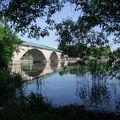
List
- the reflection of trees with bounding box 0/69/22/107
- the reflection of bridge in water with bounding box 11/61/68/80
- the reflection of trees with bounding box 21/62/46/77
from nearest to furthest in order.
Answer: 1. the reflection of trees with bounding box 0/69/22/107
2. the reflection of bridge in water with bounding box 11/61/68/80
3. the reflection of trees with bounding box 21/62/46/77

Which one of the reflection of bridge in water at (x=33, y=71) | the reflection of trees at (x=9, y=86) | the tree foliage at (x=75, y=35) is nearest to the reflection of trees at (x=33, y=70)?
the reflection of bridge in water at (x=33, y=71)

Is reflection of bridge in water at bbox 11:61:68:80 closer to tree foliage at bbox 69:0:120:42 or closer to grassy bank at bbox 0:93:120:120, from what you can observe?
grassy bank at bbox 0:93:120:120

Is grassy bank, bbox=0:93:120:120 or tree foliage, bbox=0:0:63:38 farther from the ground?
tree foliage, bbox=0:0:63:38

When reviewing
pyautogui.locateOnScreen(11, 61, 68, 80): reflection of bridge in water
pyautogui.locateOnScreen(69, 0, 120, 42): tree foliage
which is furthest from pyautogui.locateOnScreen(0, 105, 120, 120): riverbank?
pyautogui.locateOnScreen(11, 61, 68, 80): reflection of bridge in water

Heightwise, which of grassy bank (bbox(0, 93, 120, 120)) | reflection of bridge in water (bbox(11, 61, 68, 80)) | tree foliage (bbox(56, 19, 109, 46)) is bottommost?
grassy bank (bbox(0, 93, 120, 120))

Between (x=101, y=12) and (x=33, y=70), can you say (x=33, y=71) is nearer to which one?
(x=33, y=70)

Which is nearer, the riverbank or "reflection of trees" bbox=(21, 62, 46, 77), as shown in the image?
the riverbank

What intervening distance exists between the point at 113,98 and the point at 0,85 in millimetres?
6620

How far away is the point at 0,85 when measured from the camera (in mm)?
9164

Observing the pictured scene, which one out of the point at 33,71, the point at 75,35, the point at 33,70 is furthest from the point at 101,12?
the point at 33,70

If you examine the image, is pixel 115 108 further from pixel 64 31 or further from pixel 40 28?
pixel 40 28

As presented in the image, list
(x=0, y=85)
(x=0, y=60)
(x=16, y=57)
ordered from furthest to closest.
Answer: (x=16, y=57)
(x=0, y=60)
(x=0, y=85)

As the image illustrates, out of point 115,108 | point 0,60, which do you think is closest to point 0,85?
point 115,108

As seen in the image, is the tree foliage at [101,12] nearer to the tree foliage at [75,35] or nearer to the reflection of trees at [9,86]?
the tree foliage at [75,35]
